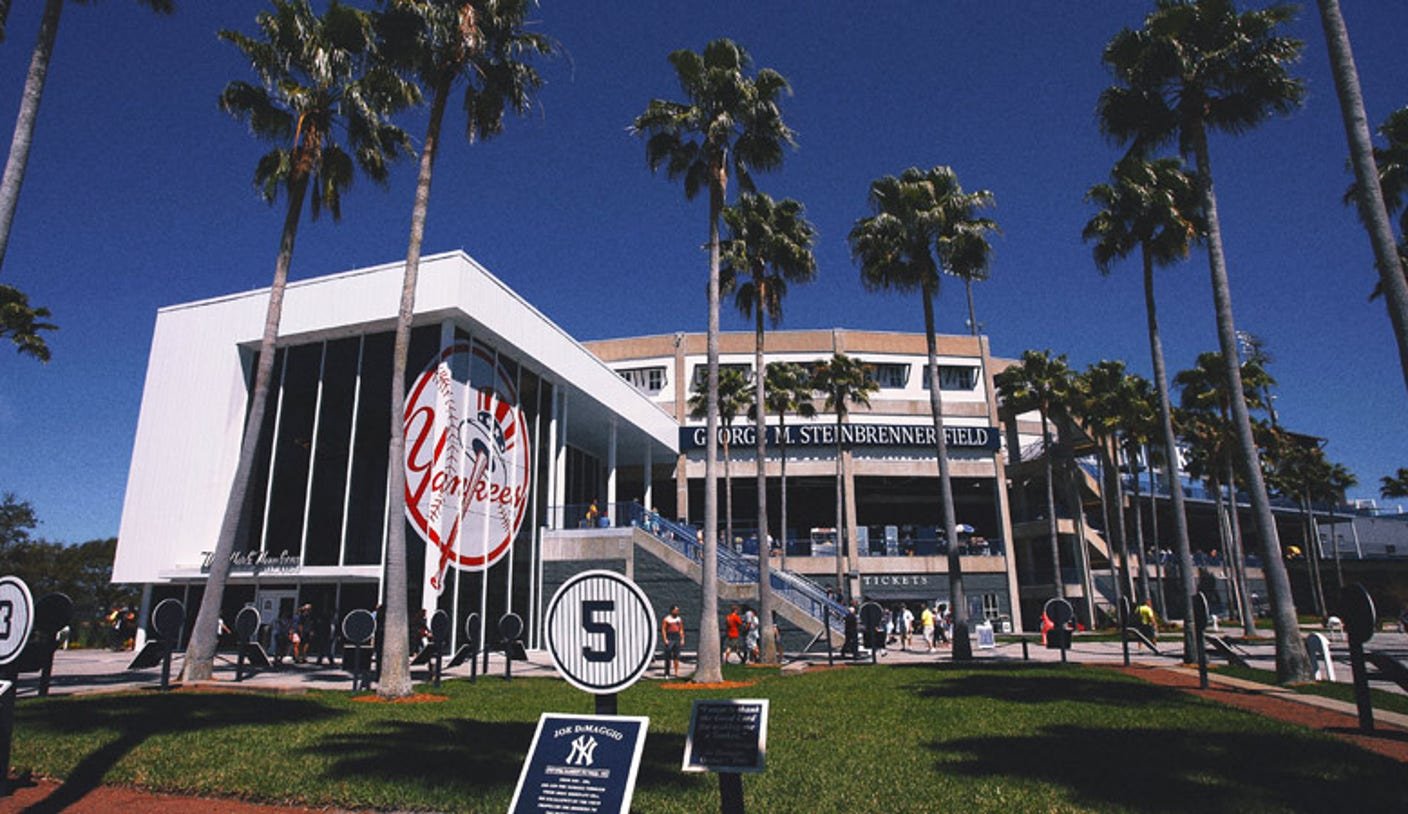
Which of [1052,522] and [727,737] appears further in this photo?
[1052,522]

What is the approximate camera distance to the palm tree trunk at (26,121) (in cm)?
1020

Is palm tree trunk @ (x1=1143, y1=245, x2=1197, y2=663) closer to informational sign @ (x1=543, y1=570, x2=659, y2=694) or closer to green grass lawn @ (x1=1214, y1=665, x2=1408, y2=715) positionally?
green grass lawn @ (x1=1214, y1=665, x2=1408, y2=715)

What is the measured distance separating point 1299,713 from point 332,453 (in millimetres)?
24183

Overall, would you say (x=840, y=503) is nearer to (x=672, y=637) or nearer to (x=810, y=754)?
(x=672, y=637)

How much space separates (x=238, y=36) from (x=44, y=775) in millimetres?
16221

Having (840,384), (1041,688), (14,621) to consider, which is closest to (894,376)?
(840,384)

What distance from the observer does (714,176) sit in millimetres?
19172

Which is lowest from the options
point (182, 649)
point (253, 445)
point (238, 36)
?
point (182, 649)

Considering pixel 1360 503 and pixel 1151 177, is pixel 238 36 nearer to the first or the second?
pixel 1151 177

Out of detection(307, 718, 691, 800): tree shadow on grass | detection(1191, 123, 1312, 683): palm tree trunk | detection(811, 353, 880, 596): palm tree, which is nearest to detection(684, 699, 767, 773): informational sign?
detection(307, 718, 691, 800): tree shadow on grass

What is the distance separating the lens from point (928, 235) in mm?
23984

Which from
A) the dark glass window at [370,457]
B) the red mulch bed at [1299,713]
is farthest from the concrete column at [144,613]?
the red mulch bed at [1299,713]

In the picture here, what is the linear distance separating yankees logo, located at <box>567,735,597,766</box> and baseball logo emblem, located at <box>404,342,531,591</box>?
786 inches

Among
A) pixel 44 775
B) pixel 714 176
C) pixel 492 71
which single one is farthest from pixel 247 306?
pixel 44 775
